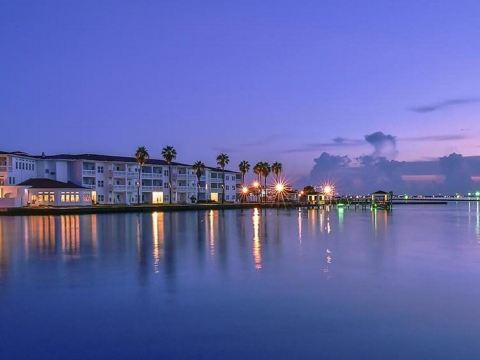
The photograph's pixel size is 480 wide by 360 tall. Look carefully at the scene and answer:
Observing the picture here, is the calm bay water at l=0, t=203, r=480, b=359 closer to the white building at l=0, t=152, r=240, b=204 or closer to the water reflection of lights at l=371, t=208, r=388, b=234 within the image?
the water reflection of lights at l=371, t=208, r=388, b=234

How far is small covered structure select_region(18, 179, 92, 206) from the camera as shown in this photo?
251ft

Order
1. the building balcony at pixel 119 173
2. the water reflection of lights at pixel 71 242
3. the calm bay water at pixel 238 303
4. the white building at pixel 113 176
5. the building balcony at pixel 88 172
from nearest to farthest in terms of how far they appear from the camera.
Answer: the calm bay water at pixel 238 303
the water reflection of lights at pixel 71 242
the white building at pixel 113 176
the building balcony at pixel 88 172
the building balcony at pixel 119 173

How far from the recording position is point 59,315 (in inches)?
546

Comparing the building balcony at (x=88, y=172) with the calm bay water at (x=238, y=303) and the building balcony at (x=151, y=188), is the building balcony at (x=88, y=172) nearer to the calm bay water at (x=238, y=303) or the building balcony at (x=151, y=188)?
the building balcony at (x=151, y=188)

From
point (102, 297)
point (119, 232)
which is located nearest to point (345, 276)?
point (102, 297)

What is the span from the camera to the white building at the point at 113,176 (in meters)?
77.6

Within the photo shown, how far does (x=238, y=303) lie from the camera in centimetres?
1534

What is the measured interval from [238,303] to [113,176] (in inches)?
3150

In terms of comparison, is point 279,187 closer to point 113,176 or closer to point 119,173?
point 119,173

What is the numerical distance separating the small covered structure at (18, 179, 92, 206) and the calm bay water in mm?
50369

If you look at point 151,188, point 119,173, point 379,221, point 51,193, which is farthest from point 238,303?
point 151,188

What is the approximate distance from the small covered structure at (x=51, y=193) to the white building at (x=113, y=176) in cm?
240

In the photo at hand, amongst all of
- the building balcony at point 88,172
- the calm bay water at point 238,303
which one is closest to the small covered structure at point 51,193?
the building balcony at point 88,172

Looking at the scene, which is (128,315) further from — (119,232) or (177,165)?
(177,165)
